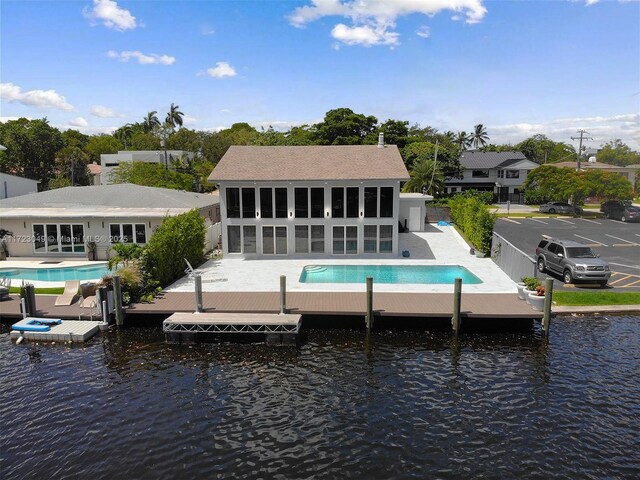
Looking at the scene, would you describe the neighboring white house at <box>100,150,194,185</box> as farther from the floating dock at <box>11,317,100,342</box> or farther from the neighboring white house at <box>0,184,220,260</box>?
the floating dock at <box>11,317,100,342</box>

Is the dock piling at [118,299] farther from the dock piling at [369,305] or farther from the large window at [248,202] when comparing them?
the large window at [248,202]

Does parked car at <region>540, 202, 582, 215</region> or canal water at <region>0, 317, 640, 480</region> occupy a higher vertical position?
parked car at <region>540, 202, 582, 215</region>

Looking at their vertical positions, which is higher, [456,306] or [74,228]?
[74,228]

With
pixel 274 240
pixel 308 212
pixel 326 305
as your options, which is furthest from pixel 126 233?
pixel 326 305

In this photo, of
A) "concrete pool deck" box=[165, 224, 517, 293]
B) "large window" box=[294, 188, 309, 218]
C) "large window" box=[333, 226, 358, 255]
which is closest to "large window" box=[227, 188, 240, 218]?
"concrete pool deck" box=[165, 224, 517, 293]

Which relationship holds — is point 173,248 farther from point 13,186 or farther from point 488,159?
point 488,159

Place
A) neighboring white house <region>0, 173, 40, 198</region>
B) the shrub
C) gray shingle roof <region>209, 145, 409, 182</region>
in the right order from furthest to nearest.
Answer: neighboring white house <region>0, 173, 40, 198</region> → gray shingle roof <region>209, 145, 409, 182</region> → the shrub
